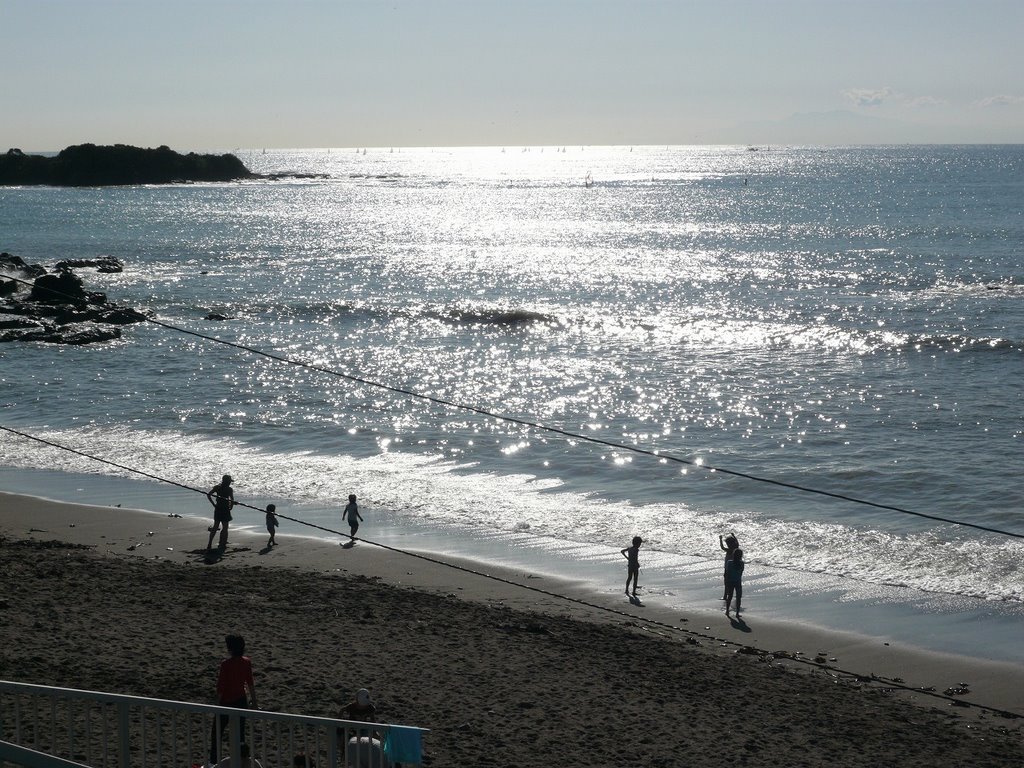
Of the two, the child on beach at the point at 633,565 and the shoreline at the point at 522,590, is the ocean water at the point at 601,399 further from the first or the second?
the shoreline at the point at 522,590

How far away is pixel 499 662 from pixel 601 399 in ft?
67.3

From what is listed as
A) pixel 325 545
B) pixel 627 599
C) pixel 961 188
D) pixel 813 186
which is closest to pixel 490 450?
pixel 325 545

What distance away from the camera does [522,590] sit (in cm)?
1595

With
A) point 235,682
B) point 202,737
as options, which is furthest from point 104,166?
point 202,737

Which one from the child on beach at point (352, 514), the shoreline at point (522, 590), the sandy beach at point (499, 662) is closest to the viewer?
the sandy beach at point (499, 662)

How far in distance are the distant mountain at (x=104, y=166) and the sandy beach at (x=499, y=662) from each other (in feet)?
529

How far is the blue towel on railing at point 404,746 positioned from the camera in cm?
Result: 722

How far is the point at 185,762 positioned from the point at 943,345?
3706cm


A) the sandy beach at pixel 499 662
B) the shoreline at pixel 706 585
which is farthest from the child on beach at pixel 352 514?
the sandy beach at pixel 499 662

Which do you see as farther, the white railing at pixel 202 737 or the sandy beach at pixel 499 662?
the sandy beach at pixel 499 662

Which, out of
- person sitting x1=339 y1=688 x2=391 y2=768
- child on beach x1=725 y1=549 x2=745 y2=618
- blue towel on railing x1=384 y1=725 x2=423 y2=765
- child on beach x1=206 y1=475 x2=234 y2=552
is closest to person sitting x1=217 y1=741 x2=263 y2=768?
person sitting x1=339 y1=688 x2=391 y2=768

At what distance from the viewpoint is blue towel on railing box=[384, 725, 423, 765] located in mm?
7219

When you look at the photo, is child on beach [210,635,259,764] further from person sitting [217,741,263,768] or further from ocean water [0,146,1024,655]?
ocean water [0,146,1024,655]

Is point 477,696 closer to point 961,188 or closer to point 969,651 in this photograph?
point 969,651
